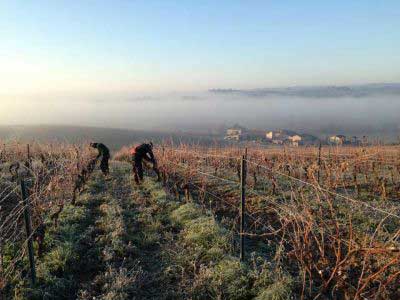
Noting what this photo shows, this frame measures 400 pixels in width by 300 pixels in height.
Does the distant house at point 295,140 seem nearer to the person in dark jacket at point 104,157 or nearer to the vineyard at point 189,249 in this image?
the person in dark jacket at point 104,157

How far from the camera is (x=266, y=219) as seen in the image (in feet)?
24.4

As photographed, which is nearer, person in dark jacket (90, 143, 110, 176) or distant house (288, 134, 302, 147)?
person in dark jacket (90, 143, 110, 176)

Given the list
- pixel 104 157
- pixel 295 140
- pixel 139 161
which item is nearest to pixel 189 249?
pixel 139 161

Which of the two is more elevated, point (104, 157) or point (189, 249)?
point (104, 157)

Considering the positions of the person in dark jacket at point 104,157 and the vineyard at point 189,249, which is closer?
the vineyard at point 189,249

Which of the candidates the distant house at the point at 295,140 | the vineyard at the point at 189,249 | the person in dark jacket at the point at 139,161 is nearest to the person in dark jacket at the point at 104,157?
the person in dark jacket at the point at 139,161

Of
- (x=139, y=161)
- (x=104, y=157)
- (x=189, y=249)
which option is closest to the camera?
(x=189, y=249)

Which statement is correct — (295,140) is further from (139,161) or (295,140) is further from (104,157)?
(139,161)

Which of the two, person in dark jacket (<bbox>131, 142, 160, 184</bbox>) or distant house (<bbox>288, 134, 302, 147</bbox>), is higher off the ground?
person in dark jacket (<bbox>131, 142, 160, 184</bbox>)

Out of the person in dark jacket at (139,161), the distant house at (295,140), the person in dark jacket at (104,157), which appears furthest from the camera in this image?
the distant house at (295,140)

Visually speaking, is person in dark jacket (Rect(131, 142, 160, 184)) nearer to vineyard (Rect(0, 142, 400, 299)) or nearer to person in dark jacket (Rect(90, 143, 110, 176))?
vineyard (Rect(0, 142, 400, 299))

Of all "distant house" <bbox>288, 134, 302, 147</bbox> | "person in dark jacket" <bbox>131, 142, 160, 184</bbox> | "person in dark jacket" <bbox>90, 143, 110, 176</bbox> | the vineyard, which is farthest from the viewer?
"distant house" <bbox>288, 134, 302, 147</bbox>

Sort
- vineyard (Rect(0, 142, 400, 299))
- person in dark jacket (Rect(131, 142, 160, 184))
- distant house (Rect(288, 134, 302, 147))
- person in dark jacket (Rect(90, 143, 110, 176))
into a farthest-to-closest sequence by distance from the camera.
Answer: distant house (Rect(288, 134, 302, 147)) → person in dark jacket (Rect(90, 143, 110, 176)) → person in dark jacket (Rect(131, 142, 160, 184)) → vineyard (Rect(0, 142, 400, 299))

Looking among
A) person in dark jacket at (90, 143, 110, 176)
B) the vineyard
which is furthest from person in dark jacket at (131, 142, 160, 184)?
person in dark jacket at (90, 143, 110, 176)
